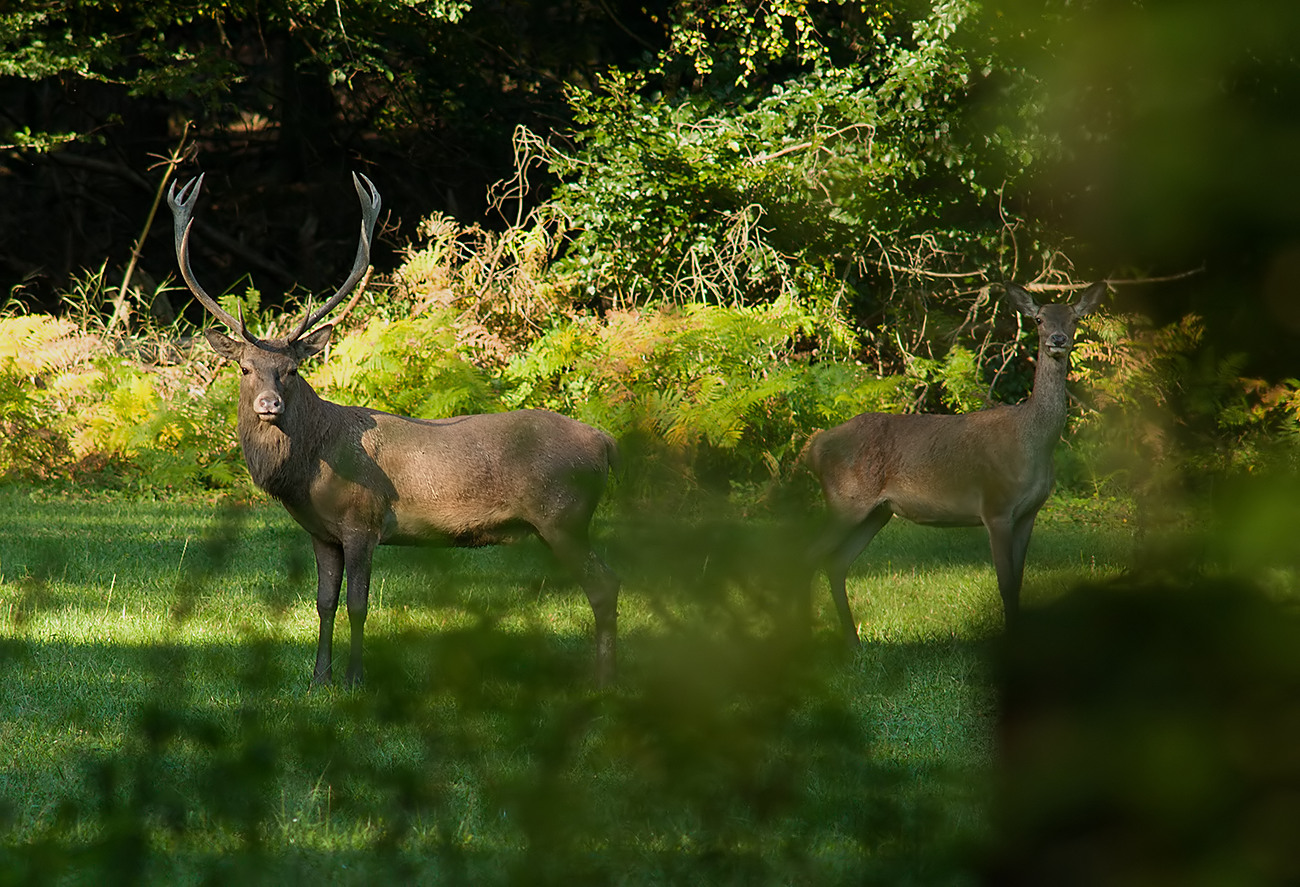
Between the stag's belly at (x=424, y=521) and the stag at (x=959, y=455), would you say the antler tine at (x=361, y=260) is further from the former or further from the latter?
the stag at (x=959, y=455)

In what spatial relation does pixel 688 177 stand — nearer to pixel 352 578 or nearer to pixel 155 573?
pixel 155 573

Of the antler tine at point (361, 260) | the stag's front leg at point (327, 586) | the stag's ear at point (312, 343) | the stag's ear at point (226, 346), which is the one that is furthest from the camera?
the antler tine at point (361, 260)

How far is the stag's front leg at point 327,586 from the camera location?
636 cm

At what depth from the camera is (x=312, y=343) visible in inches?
291

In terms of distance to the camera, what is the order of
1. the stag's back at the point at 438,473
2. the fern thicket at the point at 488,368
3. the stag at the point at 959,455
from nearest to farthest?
the stag's back at the point at 438,473
the stag at the point at 959,455
the fern thicket at the point at 488,368

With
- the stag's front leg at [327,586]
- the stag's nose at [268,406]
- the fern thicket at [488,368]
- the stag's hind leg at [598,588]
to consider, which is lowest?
the fern thicket at [488,368]

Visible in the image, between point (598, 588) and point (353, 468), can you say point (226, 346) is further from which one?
point (598, 588)

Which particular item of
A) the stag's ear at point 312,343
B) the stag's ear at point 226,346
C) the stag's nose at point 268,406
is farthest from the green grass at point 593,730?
the stag's ear at point 312,343

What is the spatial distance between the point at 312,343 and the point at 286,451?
853 mm

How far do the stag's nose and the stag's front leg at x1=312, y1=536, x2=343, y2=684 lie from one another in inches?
26.8

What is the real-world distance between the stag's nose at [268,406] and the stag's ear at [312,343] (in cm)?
51

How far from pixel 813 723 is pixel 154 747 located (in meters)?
0.66

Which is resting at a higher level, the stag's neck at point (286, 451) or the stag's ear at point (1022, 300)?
the stag's ear at point (1022, 300)

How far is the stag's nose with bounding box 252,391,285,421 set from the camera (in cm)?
663
